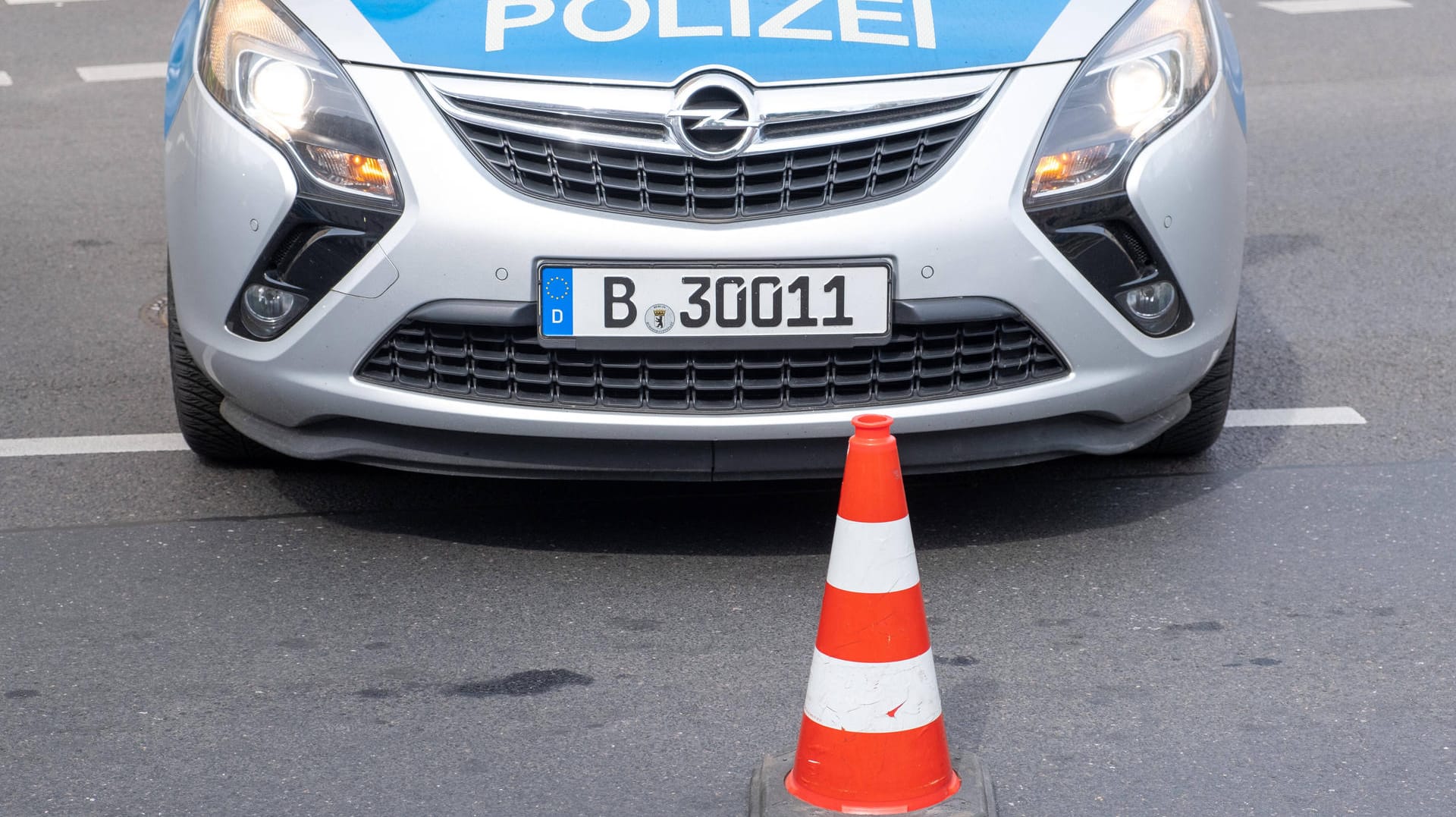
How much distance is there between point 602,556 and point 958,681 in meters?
0.94

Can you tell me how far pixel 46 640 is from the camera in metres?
3.65

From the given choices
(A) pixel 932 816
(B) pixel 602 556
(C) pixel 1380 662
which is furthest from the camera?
(B) pixel 602 556

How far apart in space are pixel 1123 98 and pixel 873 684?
148 centimetres

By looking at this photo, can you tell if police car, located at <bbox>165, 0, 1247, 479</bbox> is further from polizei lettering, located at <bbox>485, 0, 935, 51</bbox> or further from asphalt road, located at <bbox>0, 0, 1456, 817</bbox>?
asphalt road, located at <bbox>0, 0, 1456, 817</bbox>

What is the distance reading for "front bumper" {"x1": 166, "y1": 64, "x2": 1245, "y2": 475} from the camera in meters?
3.64

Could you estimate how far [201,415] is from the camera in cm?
449

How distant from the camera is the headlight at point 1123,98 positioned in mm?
3734

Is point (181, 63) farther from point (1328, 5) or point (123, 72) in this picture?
point (1328, 5)

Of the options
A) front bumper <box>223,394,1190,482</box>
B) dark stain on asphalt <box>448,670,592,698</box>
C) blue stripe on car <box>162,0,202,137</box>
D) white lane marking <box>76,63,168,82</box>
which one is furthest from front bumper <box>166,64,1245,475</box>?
white lane marking <box>76,63,168,82</box>

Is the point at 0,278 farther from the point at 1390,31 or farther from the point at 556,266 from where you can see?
the point at 1390,31

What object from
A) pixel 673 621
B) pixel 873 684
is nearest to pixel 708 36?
pixel 673 621

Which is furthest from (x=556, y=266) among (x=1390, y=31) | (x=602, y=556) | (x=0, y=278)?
(x=1390, y=31)

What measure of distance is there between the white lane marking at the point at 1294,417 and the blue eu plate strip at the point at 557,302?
6.55 feet

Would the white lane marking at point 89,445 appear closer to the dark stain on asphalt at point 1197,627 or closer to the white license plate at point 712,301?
the white license plate at point 712,301
